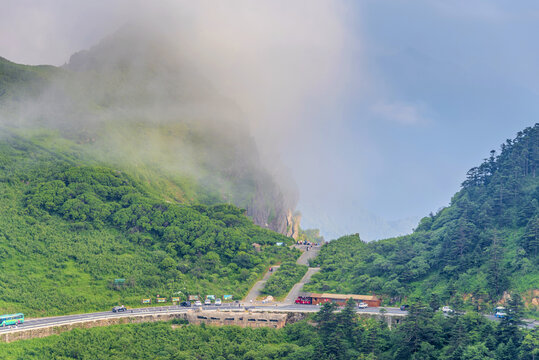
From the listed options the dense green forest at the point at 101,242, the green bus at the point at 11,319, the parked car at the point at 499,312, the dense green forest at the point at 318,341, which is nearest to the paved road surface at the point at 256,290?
the dense green forest at the point at 101,242

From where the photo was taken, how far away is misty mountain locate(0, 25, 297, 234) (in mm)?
157875

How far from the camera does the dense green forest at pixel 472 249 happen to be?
8256 centimetres

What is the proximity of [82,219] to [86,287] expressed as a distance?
2189 centimetres

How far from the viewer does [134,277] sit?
96000 millimetres

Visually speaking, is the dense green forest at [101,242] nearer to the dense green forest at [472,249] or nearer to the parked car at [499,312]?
the dense green forest at [472,249]

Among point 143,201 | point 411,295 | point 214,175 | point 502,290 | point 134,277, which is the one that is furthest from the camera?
point 214,175

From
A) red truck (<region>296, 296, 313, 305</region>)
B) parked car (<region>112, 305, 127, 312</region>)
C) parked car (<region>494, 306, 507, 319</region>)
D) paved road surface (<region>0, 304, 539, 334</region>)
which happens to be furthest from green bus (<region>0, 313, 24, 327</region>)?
parked car (<region>494, 306, 507, 319</region>)

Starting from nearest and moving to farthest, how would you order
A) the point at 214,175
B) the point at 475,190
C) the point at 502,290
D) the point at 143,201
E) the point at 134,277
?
the point at 502,290, the point at 134,277, the point at 475,190, the point at 143,201, the point at 214,175

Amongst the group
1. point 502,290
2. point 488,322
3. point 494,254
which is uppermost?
point 494,254

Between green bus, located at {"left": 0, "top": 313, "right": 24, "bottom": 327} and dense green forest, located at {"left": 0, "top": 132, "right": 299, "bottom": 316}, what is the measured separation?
3.86 metres

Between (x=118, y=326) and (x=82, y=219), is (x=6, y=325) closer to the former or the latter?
(x=118, y=326)

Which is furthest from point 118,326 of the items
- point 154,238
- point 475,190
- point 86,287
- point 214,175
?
point 214,175

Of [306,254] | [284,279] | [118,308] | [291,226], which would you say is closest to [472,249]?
[284,279]

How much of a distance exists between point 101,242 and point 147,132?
78.9 meters
